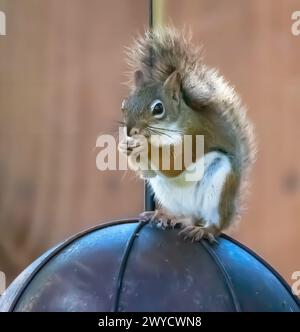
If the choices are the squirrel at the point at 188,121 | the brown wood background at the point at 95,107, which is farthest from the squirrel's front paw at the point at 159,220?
the brown wood background at the point at 95,107

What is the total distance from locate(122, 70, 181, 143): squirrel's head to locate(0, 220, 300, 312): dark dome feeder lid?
0.26 m

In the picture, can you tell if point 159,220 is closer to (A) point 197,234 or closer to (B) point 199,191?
(A) point 197,234

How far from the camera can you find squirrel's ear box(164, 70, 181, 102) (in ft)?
5.15

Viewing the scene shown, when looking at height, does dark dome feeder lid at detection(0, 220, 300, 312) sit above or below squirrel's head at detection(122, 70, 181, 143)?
below

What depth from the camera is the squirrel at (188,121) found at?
1581 millimetres

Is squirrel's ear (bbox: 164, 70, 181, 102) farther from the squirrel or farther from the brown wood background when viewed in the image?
the brown wood background

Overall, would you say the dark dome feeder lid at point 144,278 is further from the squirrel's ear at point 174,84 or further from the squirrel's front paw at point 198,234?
the squirrel's ear at point 174,84

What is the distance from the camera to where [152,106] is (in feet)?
5.17

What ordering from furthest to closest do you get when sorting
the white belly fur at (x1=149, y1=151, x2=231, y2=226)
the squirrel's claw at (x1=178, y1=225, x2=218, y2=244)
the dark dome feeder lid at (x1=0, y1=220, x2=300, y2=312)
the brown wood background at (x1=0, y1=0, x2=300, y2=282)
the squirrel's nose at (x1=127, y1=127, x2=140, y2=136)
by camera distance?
the brown wood background at (x1=0, y1=0, x2=300, y2=282) → the white belly fur at (x1=149, y1=151, x2=231, y2=226) → the squirrel's nose at (x1=127, y1=127, x2=140, y2=136) → the squirrel's claw at (x1=178, y1=225, x2=218, y2=244) → the dark dome feeder lid at (x1=0, y1=220, x2=300, y2=312)

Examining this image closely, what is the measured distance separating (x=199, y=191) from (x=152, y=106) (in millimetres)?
207

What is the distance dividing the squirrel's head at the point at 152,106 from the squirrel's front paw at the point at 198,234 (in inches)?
8.3

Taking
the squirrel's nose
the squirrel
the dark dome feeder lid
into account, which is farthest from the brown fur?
the dark dome feeder lid

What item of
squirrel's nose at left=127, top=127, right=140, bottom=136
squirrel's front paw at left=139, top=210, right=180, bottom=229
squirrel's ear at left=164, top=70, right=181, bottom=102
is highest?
squirrel's ear at left=164, top=70, right=181, bottom=102

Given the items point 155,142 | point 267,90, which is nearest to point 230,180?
point 155,142
